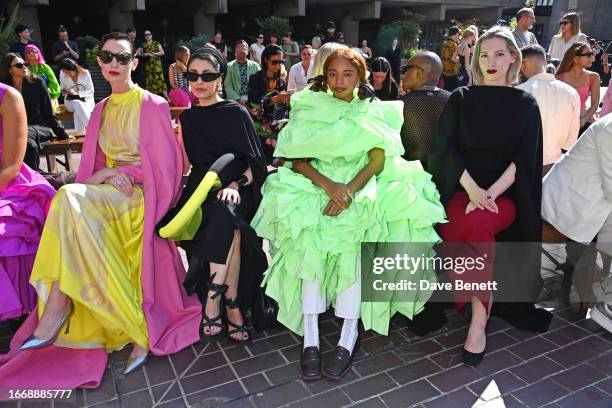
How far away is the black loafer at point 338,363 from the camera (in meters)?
2.73

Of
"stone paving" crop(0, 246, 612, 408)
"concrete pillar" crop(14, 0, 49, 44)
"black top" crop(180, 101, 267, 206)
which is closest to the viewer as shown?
"stone paving" crop(0, 246, 612, 408)

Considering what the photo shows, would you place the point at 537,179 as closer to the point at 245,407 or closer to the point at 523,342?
the point at 523,342

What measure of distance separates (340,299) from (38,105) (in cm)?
439

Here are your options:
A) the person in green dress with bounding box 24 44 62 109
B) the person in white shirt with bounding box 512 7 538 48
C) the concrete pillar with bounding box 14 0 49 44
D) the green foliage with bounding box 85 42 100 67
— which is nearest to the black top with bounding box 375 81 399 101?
the person in white shirt with bounding box 512 7 538 48

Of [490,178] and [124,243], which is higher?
[490,178]

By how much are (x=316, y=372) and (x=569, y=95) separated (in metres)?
3.13

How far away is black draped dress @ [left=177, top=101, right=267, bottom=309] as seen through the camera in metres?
2.91

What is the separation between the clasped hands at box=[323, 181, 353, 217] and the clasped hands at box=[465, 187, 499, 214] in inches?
30.5

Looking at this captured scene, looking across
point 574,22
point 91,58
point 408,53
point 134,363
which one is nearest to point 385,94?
point 134,363

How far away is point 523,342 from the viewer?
123 inches

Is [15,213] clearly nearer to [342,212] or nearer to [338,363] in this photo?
[342,212]

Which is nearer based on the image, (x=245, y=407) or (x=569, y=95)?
(x=245, y=407)

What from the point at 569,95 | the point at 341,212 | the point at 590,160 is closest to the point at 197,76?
the point at 341,212

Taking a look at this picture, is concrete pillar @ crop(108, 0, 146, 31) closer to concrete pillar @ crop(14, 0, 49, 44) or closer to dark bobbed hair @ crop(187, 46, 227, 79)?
concrete pillar @ crop(14, 0, 49, 44)
